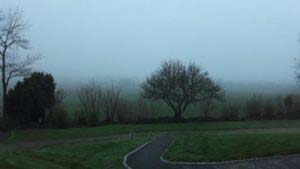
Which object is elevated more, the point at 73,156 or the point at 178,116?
the point at 178,116

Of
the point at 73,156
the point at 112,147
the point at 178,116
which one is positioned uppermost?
the point at 178,116

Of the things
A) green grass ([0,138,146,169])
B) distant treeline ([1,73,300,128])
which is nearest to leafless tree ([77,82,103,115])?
distant treeline ([1,73,300,128])

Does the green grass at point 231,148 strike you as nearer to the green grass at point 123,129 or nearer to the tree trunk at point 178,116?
the green grass at point 123,129

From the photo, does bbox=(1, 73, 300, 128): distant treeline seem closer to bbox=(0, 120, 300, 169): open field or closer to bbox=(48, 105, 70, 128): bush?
bbox=(48, 105, 70, 128): bush

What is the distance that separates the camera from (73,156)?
31312 millimetres

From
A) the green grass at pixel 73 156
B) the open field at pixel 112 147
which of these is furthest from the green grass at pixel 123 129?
the green grass at pixel 73 156

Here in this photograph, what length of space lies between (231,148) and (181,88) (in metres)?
24.4

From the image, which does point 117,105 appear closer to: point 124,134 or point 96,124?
point 96,124

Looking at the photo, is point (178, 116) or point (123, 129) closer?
point (123, 129)

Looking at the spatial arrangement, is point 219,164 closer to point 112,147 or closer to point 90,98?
point 112,147

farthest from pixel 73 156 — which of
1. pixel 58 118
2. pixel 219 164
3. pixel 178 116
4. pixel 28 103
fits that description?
pixel 178 116

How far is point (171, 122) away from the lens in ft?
166

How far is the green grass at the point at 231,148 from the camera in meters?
26.7

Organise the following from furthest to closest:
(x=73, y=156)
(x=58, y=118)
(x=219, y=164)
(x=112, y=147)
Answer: (x=58, y=118) < (x=112, y=147) < (x=73, y=156) < (x=219, y=164)
